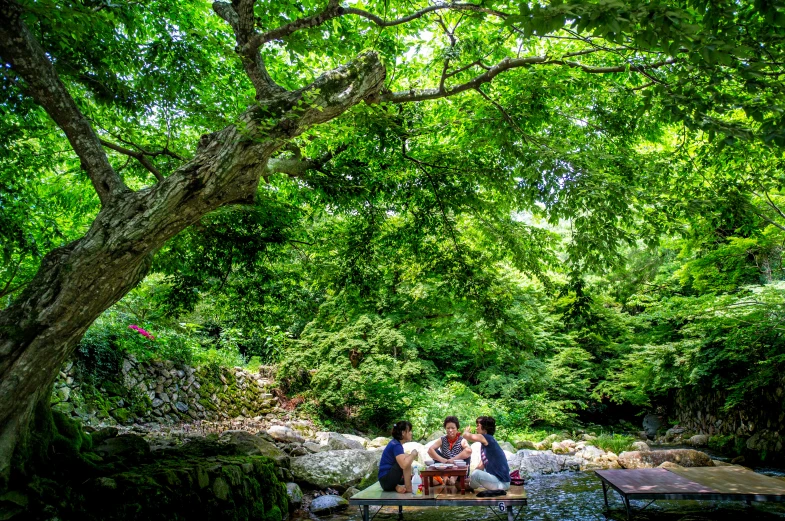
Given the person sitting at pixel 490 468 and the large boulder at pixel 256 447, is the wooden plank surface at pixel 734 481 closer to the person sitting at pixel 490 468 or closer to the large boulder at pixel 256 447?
the person sitting at pixel 490 468

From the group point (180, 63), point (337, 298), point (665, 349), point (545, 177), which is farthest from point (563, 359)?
point (180, 63)

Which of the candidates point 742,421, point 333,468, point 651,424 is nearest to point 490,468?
point 333,468

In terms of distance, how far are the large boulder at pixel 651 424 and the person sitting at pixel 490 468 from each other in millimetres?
12798

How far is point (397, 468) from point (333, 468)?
115 inches

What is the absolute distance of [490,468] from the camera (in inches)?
212

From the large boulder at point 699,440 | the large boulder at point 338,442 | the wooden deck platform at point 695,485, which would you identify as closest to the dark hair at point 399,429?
the wooden deck platform at point 695,485

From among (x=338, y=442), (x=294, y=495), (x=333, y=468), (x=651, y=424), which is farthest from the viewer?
(x=651, y=424)

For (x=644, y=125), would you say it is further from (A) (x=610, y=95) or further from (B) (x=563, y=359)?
(B) (x=563, y=359)

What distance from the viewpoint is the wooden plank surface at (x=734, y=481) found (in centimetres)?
527

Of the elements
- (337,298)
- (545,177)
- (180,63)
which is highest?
(180,63)

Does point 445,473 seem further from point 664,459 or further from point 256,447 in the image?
point 664,459

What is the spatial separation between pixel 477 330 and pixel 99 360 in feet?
23.4

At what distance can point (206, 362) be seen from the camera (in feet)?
39.3

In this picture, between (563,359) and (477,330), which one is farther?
(563,359)
